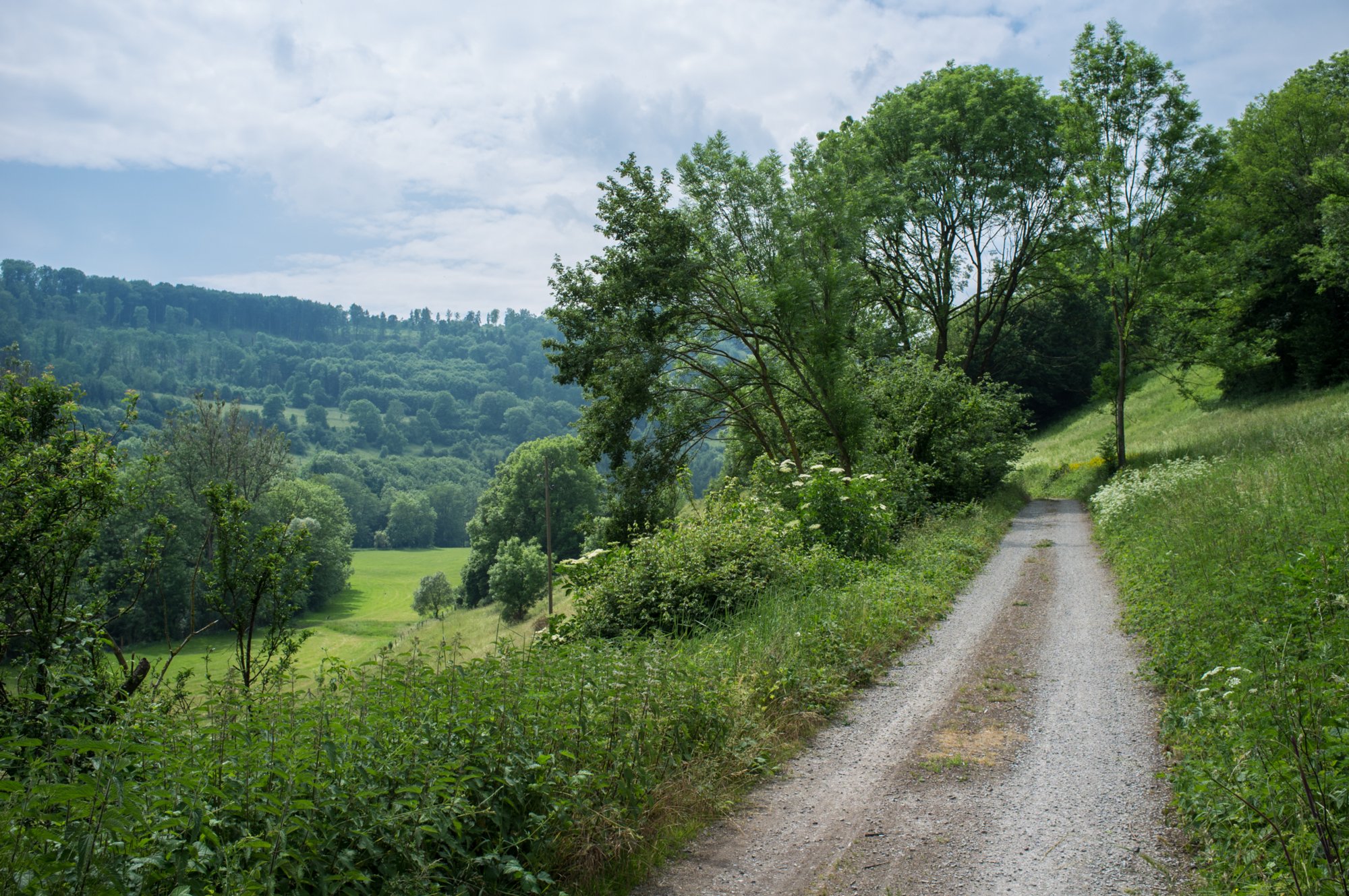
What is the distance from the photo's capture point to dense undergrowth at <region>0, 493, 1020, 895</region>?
277 cm

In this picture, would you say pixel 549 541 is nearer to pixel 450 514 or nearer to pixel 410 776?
pixel 410 776

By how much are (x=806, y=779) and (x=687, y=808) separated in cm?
105

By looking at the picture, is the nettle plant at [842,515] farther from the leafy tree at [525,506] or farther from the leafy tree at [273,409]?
the leafy tree at [273,409]

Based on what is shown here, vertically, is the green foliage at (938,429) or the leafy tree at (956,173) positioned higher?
the leafy tree at (956,173)

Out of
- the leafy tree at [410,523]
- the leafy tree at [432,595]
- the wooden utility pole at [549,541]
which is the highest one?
the wooden utility pole at [549,541]

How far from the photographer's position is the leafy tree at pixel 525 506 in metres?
70.4

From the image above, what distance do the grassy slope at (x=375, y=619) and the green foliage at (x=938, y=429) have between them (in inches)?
597

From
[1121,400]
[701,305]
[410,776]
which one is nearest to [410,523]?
[701,305]

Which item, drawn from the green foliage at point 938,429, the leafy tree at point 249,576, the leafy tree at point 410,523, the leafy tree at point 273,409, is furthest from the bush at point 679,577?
the leafy tree at point 273,409

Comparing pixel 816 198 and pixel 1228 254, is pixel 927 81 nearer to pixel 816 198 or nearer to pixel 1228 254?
pixel 816 198

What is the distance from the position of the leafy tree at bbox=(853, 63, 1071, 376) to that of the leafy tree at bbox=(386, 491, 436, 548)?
375 ft

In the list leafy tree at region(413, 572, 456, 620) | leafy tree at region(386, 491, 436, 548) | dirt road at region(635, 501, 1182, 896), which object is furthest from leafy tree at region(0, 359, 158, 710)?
leafy tree at region(386, 491, 436, 548)

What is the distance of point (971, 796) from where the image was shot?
513cm

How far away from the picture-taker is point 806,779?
18.4 ft
